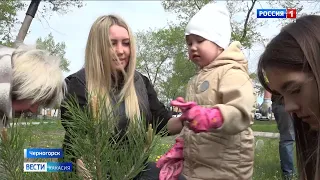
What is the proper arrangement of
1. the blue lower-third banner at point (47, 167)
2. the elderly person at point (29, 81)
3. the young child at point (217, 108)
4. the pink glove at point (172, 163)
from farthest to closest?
1. the pink glove at point (172, 163)
2. the young child at point (217, 108)
3. the elderly person at point (29, 81)
4. the blue lower-third banner at point (47, 167)

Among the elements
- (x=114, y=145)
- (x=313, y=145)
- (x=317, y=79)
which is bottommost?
(x=313, y=145)

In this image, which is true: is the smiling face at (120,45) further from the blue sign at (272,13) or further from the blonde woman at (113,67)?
the blue sign at (272,13)

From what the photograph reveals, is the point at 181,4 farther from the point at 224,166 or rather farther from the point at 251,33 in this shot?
the point at 224,166

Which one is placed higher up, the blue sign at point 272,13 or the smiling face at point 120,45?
the blue sign at point 272,13

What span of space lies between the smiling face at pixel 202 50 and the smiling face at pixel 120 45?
0.29 metres

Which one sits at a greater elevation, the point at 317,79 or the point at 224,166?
the point at 317,79

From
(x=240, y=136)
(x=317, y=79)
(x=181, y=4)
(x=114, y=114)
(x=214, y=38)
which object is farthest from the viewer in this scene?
(x=181, y=4)

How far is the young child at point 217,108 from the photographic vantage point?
177cm

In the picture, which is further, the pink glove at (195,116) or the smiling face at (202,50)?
the smiling face at (202,50)

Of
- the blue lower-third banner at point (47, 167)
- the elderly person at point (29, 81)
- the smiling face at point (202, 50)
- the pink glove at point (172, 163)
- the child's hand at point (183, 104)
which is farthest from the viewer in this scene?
the smiling face at point (202, 50)

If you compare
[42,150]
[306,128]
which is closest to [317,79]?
[306,128]

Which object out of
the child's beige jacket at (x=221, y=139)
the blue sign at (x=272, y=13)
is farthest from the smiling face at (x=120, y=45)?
the blue sign at (x=272, y=13)

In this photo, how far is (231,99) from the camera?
5.92ft

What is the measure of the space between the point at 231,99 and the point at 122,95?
42cm
